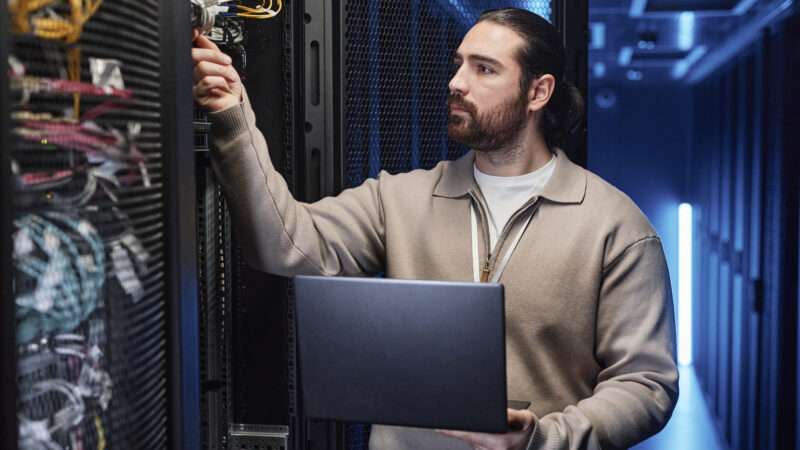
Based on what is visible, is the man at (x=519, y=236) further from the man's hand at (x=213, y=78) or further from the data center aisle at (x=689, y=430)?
the data center aisle at (x=689, y=430)

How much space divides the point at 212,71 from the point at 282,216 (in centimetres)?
30

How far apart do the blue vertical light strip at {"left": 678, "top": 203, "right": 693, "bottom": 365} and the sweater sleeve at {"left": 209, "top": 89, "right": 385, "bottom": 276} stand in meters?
5.70

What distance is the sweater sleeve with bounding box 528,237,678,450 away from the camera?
1.52m

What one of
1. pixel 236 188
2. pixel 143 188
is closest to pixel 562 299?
pixel 236 188

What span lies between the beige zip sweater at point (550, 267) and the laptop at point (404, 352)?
35 centimetres

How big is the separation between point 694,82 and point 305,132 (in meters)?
6.14

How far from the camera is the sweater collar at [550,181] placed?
1.65 metres

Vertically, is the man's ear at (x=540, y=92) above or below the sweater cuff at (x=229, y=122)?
above

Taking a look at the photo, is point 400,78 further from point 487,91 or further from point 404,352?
point 404,352

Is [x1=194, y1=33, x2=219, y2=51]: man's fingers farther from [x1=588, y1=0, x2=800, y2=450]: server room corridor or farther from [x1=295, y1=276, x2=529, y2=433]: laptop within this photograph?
[x1=588, y1=0, x2=800, y2=450]: server room corridor

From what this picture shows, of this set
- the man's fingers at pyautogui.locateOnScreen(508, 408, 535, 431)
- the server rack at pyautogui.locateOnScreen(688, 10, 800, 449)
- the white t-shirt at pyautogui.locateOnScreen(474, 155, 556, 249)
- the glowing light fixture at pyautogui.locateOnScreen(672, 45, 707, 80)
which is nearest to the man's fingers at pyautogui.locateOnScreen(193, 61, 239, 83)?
the white t-shirt at pyautogui.locateOnScreen(474, 155, 556, 249)

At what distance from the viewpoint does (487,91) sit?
1.71m

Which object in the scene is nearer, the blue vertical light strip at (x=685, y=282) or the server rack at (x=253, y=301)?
the server rack at (x=253, y=301)

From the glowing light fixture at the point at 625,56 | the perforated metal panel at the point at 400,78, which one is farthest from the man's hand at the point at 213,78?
the glowing light fixture at the point at 625,56
